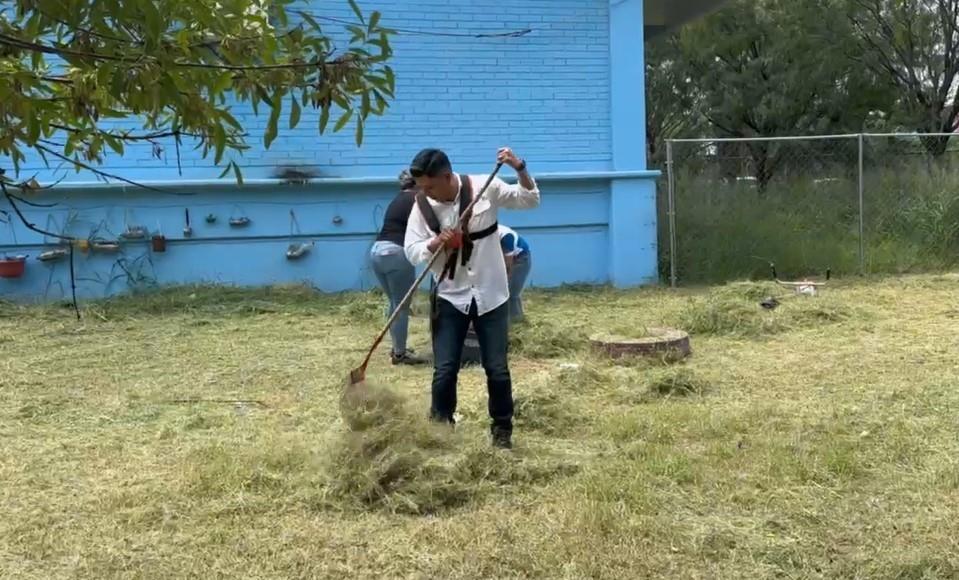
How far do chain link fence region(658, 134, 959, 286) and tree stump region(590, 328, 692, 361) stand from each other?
4.88 metres

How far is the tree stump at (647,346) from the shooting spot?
6.87 meters

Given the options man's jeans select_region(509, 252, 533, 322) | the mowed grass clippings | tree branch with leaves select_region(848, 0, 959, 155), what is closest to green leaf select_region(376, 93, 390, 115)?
the mowed grass clippings

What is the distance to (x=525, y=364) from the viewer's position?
7051 millimetres

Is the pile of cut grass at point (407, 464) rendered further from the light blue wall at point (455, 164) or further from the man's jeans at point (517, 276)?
the light blue wall at point (455, 164)

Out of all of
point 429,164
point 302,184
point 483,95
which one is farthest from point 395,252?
point 483,95

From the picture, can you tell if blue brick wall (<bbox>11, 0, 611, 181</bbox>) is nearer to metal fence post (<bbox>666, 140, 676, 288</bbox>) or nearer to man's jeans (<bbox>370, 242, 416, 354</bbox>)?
metal fence post (<bbox>666, 140, 676, 288</bbox>)

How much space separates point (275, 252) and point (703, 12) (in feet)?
23.4

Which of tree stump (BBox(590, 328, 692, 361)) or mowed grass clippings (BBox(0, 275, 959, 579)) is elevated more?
tree stump (BBox(590, 328, 692, 361))

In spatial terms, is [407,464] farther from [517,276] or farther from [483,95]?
[483,95]

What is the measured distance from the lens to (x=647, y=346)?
6.89m

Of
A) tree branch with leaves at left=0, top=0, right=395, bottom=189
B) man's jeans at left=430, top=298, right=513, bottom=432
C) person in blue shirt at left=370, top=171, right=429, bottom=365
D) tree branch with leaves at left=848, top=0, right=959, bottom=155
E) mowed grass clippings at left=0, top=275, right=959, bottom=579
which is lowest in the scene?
mowed grass clippings at left=0, top=275, right=959, bottom=579

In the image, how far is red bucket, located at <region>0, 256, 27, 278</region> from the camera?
10.8 metres

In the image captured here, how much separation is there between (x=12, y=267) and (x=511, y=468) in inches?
339

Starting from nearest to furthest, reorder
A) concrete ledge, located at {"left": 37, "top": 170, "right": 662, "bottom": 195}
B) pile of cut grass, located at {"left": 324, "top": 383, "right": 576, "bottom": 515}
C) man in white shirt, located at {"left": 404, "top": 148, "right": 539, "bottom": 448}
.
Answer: pile of cut grass, located at {"left": 324, "top": 383, "right": 576, "bottom": 515} < man in white shirt, located at {"left": 404, "top": 148, "right": 539, "bottom": 448} < concrete ledge, located at {"left": 37, "top": 170, "right": 662, "bottom": 195}
